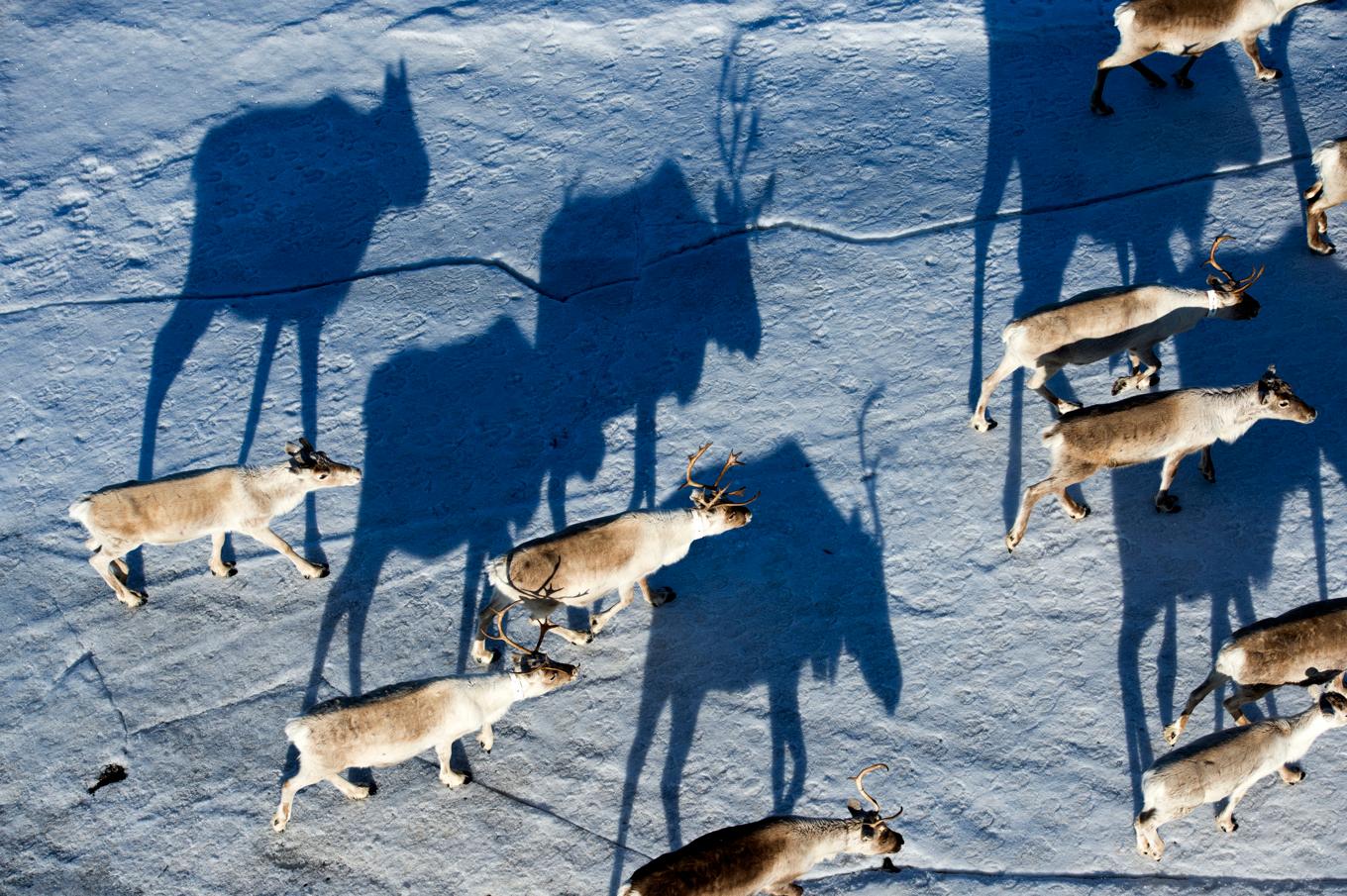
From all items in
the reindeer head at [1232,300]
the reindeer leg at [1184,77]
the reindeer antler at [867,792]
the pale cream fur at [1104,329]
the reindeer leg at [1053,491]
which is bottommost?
the reindeer antler at [867,792]

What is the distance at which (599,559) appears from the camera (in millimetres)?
7270

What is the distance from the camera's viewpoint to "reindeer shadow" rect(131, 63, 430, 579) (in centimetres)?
947

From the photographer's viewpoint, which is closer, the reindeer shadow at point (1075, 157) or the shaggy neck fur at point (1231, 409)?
the shaggy neck fur at point (1231, 409)

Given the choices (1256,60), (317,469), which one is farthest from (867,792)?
(1256,60)

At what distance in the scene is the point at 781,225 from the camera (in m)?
9.93

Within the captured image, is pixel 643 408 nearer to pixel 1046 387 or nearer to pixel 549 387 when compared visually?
pixel 549 387

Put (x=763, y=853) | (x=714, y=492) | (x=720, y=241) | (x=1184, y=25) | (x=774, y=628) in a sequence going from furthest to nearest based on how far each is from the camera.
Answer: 1. (x=720, y=241)
2. (x=1184, y=25)
3. (x=714, y=492)
4. (x=774, y=628)
5. (x=763, y=853)

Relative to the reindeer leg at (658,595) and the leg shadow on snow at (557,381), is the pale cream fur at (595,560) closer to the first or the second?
the reindeer leg at (658,595)

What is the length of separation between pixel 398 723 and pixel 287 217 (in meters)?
5.40

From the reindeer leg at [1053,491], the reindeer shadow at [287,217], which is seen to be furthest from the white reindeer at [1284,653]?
the reindeer shadow at [287,217]

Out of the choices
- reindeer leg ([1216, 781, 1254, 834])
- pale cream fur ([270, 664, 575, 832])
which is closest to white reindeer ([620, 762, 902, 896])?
pale cream fur ([270, 664, 575, 832])

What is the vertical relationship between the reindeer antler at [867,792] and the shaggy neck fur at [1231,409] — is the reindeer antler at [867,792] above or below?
below

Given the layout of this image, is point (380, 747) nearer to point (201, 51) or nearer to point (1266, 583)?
point (1266, 583)

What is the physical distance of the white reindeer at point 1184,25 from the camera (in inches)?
380
